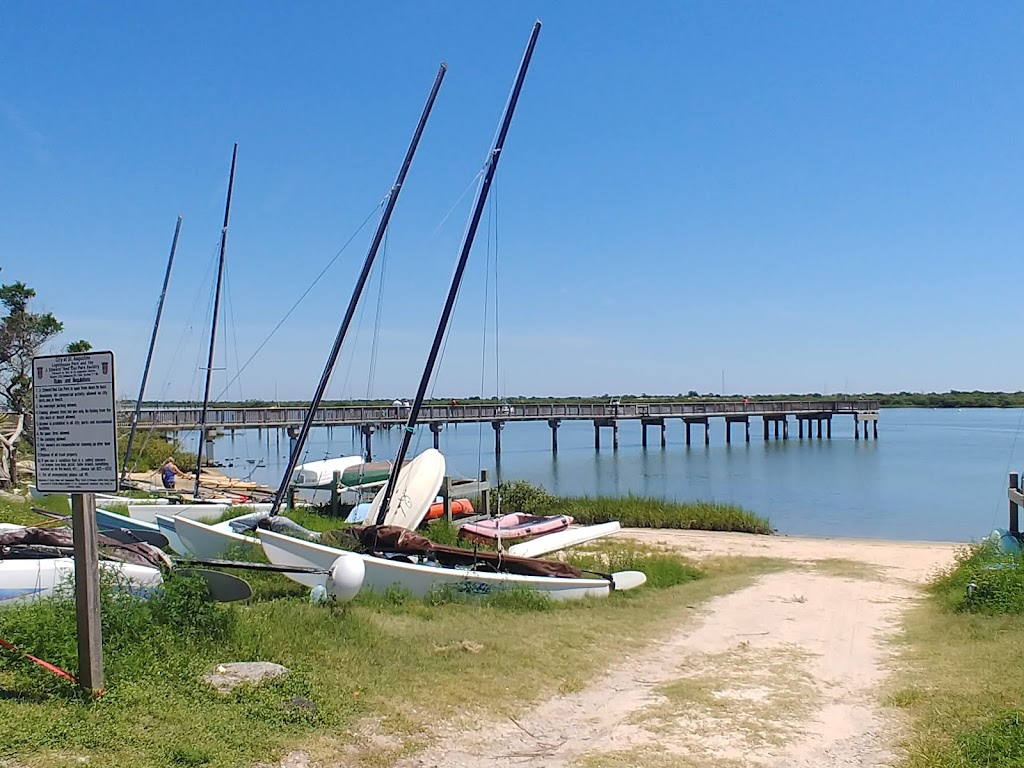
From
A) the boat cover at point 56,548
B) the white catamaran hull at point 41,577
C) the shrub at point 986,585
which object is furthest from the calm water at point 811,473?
the white catamaran hull at point 41,577

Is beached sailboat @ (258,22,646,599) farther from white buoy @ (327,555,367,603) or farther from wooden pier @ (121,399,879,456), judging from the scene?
wooden pier @ (121,399,879,456)

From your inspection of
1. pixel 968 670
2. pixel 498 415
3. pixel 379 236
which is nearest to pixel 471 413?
pixel 498 415

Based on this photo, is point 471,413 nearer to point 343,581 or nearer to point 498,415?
point 498,415

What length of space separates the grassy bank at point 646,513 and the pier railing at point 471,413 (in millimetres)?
9285

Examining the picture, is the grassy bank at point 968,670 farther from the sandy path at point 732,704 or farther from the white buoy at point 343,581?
the white buoy at point 343,581

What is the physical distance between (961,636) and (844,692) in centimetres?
250

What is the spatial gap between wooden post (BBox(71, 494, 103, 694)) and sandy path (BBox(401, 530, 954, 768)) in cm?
205

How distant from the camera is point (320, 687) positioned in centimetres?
646

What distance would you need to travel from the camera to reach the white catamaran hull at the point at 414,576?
10.8 meters

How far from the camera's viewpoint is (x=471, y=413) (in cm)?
5891

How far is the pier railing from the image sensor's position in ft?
148

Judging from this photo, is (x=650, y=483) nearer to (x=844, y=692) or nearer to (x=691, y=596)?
(x=691, y=596)

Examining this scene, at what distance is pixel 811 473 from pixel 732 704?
140ft

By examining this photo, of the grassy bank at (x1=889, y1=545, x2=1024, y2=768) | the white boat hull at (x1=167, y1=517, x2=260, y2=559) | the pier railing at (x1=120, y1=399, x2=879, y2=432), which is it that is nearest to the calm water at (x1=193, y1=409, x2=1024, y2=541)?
the pier railing at (x1=120, y1=399, x2=879, y2=432)
